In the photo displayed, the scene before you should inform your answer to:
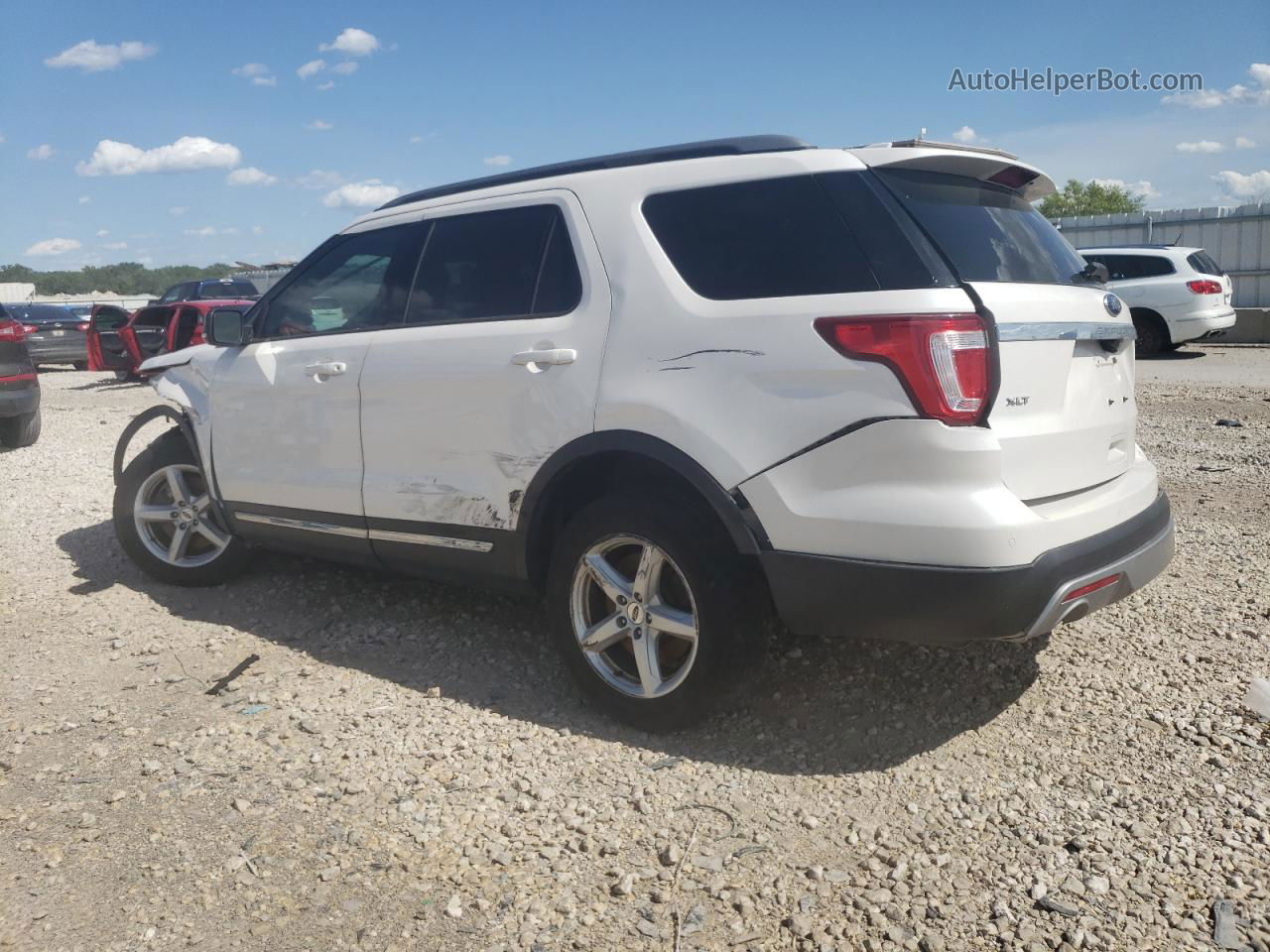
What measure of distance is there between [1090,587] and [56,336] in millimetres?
23630

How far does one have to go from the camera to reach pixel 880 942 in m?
2.49

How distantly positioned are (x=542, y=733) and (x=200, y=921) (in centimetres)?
129

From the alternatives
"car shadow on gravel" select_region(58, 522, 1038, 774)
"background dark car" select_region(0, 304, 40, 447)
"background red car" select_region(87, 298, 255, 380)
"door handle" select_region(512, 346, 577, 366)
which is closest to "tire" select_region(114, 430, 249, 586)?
"car shadow on gravel" select_region(58, 522, 1038, 774)

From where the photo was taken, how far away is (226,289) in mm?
22391

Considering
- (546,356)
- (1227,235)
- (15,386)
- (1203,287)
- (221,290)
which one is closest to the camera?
(546,356)

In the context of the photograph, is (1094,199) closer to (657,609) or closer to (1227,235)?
(1227,235)

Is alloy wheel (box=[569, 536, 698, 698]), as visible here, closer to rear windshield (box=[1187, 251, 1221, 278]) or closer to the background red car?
the background red car

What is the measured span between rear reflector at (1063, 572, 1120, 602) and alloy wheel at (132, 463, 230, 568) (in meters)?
4.01

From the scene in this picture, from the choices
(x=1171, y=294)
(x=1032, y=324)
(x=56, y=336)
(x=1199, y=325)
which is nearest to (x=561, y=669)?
(x=1032, y=324)

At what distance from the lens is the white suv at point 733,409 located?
2.94 metres

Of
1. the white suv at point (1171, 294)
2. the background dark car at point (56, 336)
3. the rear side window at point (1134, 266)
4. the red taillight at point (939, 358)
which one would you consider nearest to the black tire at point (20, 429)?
the red taillight at point (939, 358)

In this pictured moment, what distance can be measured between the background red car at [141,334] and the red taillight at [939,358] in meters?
14.7

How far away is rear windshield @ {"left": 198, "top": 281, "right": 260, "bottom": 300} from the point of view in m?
22.2

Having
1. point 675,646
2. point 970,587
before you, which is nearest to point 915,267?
point 970,587
